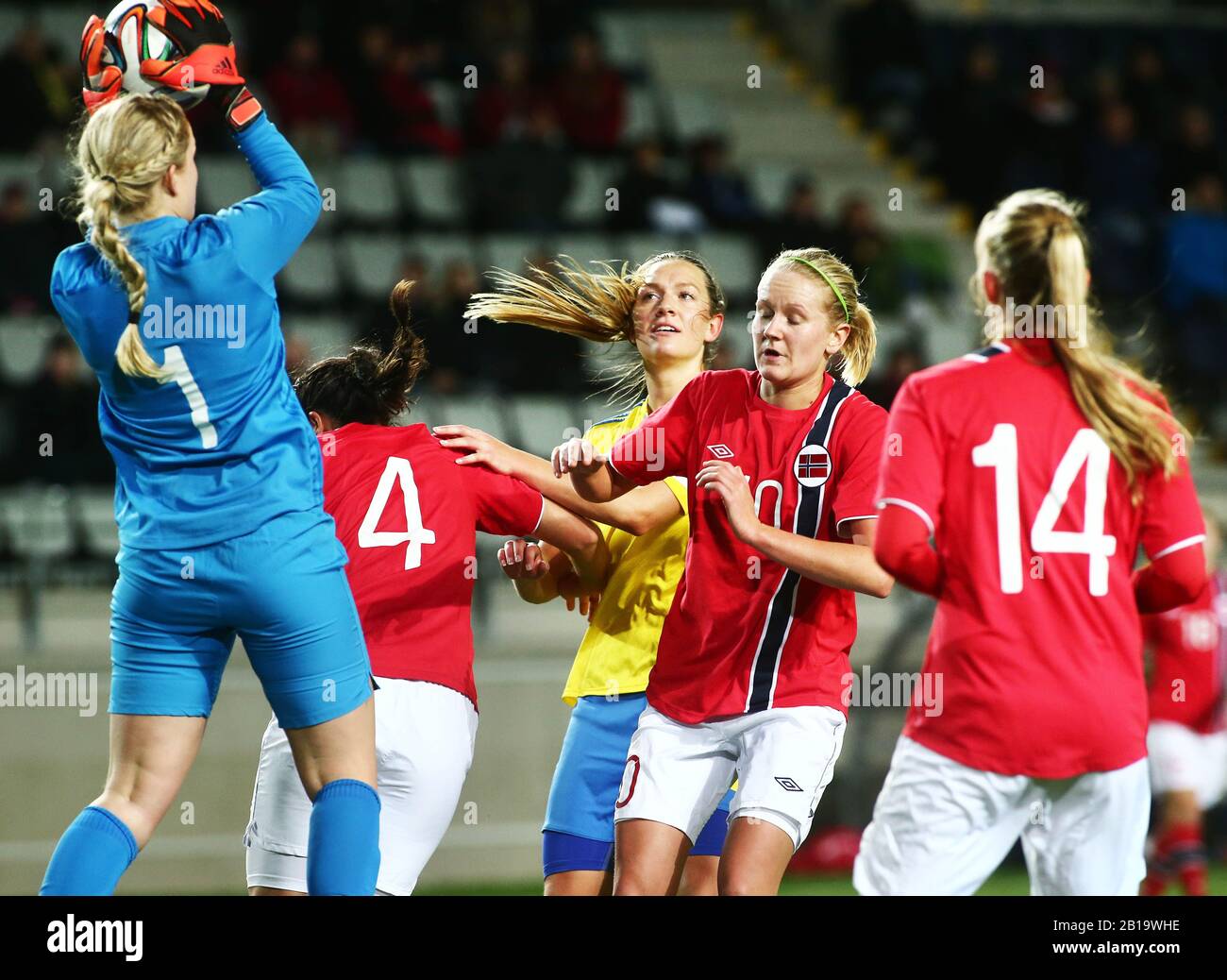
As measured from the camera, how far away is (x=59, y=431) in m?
7.89

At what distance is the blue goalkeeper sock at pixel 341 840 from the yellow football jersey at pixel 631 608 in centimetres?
92

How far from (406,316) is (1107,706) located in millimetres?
1910

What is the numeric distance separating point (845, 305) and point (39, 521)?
5.18 metres

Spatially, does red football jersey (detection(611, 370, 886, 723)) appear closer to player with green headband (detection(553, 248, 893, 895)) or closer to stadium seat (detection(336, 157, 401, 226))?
player with green headband (detection(553, 248, 893, 895))

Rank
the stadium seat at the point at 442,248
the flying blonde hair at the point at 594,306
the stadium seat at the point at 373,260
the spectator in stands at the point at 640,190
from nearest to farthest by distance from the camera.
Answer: the flying blonde hair at the point at 594,306 < the stadium seat at the point at 373,260 < the stadium seat at the point at 442,248 < the spectator in stands at the point at 640,190

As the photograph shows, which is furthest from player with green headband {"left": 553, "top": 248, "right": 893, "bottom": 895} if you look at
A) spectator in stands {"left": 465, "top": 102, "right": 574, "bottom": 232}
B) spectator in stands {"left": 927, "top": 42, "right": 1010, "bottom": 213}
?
spectator in stands {"left": 927, "top": 42, "right": 1010, "bottom": 213}

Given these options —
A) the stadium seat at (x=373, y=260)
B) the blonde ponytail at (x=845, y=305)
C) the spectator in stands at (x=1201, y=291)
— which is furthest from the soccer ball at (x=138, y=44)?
the spectator in stands at (x=1201, y=291)

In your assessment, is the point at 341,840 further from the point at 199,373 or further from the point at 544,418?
the point at 544,418

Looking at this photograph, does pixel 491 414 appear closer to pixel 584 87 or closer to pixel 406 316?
pixel 584 87

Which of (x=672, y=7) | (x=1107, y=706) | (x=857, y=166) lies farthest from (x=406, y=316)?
(x=672, y=7)

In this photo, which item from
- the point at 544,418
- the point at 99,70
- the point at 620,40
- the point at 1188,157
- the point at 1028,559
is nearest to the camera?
the point at 1028,559

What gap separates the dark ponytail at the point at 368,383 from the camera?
4.00 m

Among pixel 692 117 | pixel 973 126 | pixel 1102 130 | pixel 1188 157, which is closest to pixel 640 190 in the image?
pixel 692 117

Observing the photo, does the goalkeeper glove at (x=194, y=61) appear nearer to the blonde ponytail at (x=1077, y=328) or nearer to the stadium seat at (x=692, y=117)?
the blonde ponytail at (x=1077, y=328)
